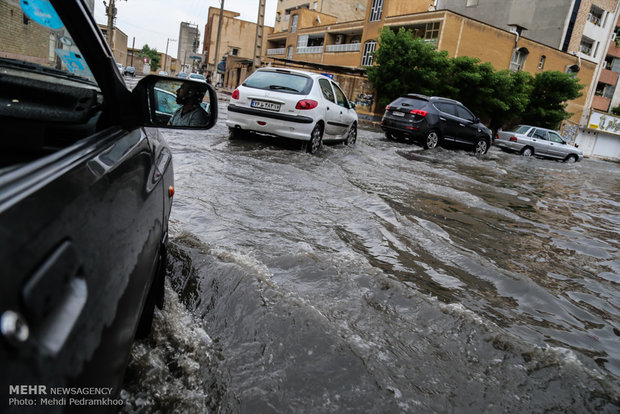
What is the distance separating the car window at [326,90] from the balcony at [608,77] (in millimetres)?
43638

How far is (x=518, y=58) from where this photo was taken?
113 feet

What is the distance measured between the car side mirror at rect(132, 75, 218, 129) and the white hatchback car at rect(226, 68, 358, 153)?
19.7ft

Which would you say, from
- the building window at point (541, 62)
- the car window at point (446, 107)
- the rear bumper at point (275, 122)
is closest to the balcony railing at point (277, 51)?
the building window at point (541, 62)

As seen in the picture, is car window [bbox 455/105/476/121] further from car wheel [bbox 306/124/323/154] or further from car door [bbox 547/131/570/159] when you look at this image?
car door [bbox 547/131/570/159]

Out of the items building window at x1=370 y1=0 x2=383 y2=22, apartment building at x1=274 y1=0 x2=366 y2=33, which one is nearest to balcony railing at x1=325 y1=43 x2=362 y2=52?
building window at x1=370 y1=0 x2=383 y2=22

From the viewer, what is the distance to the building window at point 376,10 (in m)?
34.2

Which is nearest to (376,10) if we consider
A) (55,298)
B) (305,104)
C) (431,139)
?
(431,139)

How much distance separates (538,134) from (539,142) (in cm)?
48

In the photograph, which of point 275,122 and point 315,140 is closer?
point 275,122

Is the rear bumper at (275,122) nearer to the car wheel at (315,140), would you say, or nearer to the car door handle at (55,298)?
the car wheel at (315,140)

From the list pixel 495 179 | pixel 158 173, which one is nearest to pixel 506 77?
pixel 495 179

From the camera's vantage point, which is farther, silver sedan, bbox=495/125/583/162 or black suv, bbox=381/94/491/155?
silver sedan, bbox=495/125/583/162

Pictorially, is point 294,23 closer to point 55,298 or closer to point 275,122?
point 275,122

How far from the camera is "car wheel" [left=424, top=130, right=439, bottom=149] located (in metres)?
13.7
